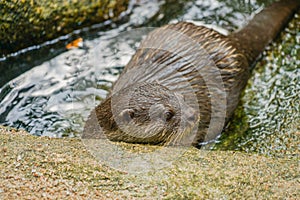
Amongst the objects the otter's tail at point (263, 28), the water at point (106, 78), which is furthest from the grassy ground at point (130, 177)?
the otter's tail at point (263, 28)

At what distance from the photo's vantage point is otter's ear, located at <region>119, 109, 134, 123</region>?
338 cm

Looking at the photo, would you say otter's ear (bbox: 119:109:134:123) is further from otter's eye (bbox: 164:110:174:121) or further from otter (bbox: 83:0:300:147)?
otter's eye (bbox: 164:110:174:121)

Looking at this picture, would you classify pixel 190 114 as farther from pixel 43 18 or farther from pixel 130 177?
pixel 43 18

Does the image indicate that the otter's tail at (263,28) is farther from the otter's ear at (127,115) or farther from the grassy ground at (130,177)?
the grassy ground at (130,177)

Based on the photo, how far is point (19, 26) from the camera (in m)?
4.27

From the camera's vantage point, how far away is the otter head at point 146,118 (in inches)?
135

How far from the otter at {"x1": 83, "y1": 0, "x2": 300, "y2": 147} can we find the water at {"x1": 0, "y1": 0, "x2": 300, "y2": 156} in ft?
0.68

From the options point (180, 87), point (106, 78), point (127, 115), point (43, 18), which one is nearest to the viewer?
point (127, 115)

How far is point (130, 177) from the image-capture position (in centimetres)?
281

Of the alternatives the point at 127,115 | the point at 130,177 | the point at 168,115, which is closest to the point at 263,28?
the point at 168,115

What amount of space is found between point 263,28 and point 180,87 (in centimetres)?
106

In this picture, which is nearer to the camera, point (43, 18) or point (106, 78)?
point (106, 78)

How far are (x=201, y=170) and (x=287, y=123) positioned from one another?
41.7 inches

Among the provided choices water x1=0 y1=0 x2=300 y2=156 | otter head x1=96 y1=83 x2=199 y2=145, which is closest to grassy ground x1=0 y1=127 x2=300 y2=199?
otter head x1=96 y1=83 x2=199 y2=145
